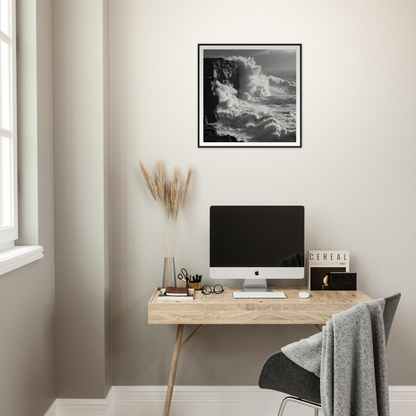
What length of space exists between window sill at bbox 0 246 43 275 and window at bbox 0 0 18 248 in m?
0.08

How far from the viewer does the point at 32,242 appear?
1.92m

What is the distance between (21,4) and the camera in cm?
190

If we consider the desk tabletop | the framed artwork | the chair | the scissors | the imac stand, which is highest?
the framed artwork

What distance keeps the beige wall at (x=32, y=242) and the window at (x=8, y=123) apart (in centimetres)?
6

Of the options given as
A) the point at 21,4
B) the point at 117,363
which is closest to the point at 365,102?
the point at 21,4

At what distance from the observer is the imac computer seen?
2.16m

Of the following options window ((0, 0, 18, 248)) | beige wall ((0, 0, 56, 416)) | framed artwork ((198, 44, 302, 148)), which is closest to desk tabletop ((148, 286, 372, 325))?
beige wall ((0, 0, 56, 416))

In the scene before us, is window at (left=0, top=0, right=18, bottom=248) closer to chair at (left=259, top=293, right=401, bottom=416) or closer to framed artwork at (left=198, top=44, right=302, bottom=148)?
framed artwork at (left=198, top=44, right=302, bottom=148)

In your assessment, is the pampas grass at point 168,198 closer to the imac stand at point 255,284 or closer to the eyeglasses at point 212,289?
the eyeglasses at point 212,289

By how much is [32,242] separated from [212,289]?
1.02 m

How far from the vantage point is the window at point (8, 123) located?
181 cm

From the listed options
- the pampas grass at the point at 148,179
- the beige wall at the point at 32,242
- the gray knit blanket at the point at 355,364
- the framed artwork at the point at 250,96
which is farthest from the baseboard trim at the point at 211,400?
the framed artwork at the point at 250,96

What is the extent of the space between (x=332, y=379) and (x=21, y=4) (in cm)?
221

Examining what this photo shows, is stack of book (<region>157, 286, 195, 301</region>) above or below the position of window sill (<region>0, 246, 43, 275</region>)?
below
